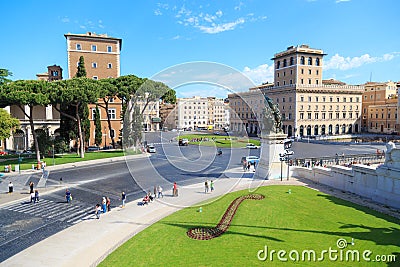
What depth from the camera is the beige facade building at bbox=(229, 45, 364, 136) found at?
7119 cm

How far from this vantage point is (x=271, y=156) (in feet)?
81.4

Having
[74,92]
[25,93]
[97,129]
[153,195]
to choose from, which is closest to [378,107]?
[97,129]

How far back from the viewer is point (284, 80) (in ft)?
253

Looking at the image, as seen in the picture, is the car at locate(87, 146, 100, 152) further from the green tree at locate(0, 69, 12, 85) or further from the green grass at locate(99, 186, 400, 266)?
the green grass at locate(99, 186, 400, 266)

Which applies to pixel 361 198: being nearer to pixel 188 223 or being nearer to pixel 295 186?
pixel 295 186

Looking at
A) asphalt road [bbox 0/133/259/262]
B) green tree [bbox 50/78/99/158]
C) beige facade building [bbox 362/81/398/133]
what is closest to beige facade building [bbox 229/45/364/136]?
beige facade building [bbox 362/81/398/133]

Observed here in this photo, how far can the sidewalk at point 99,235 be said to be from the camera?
11266mm

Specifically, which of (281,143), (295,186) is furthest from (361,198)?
(281,143)

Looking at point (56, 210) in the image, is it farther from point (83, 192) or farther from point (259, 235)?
point (259, 235)

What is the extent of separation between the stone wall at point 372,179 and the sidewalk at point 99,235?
887cm

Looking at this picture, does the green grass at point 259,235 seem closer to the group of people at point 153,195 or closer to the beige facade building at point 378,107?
the group of people at point 153,195

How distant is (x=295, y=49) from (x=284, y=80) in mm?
9001

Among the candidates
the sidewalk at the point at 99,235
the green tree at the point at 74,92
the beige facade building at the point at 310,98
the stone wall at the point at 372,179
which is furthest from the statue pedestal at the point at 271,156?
the beige facade building at the point at 310,98

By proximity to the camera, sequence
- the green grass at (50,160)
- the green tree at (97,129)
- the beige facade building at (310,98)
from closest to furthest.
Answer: the green grass at (50,160), the green tree at (97,129), the beige facade building at (310,98)
